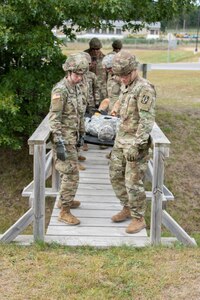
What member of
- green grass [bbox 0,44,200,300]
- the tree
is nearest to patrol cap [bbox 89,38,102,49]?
the tree

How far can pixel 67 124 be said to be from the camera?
5586 millimetres

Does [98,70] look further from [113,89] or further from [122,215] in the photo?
[122,215]

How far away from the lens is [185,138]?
1099 cm

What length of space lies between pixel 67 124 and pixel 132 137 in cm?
70

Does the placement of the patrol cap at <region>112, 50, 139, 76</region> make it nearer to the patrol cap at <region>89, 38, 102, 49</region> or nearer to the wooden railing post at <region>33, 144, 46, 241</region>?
the wooden railing post at <region>33, 144, 46, 241</region>

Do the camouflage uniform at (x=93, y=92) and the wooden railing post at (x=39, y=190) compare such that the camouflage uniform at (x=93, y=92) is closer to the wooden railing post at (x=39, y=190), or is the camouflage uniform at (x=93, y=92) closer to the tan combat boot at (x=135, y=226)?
the tan combat boot at (x=135, y=226)

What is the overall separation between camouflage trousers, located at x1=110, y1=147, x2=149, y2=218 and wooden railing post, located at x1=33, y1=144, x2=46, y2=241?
30.1 inches

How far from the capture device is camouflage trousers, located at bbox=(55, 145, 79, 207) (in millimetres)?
5637

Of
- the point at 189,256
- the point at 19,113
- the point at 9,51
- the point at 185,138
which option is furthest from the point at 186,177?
the point at 189,256

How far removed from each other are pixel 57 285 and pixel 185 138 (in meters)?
6.85

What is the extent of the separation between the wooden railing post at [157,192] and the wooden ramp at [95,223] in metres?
0.13

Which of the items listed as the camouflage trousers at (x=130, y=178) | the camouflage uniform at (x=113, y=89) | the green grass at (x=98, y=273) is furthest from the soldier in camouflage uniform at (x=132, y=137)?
the camouflage uniform at (x=113, y=89)

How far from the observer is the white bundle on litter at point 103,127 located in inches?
262

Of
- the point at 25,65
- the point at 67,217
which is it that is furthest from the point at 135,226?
the point at 25,65
